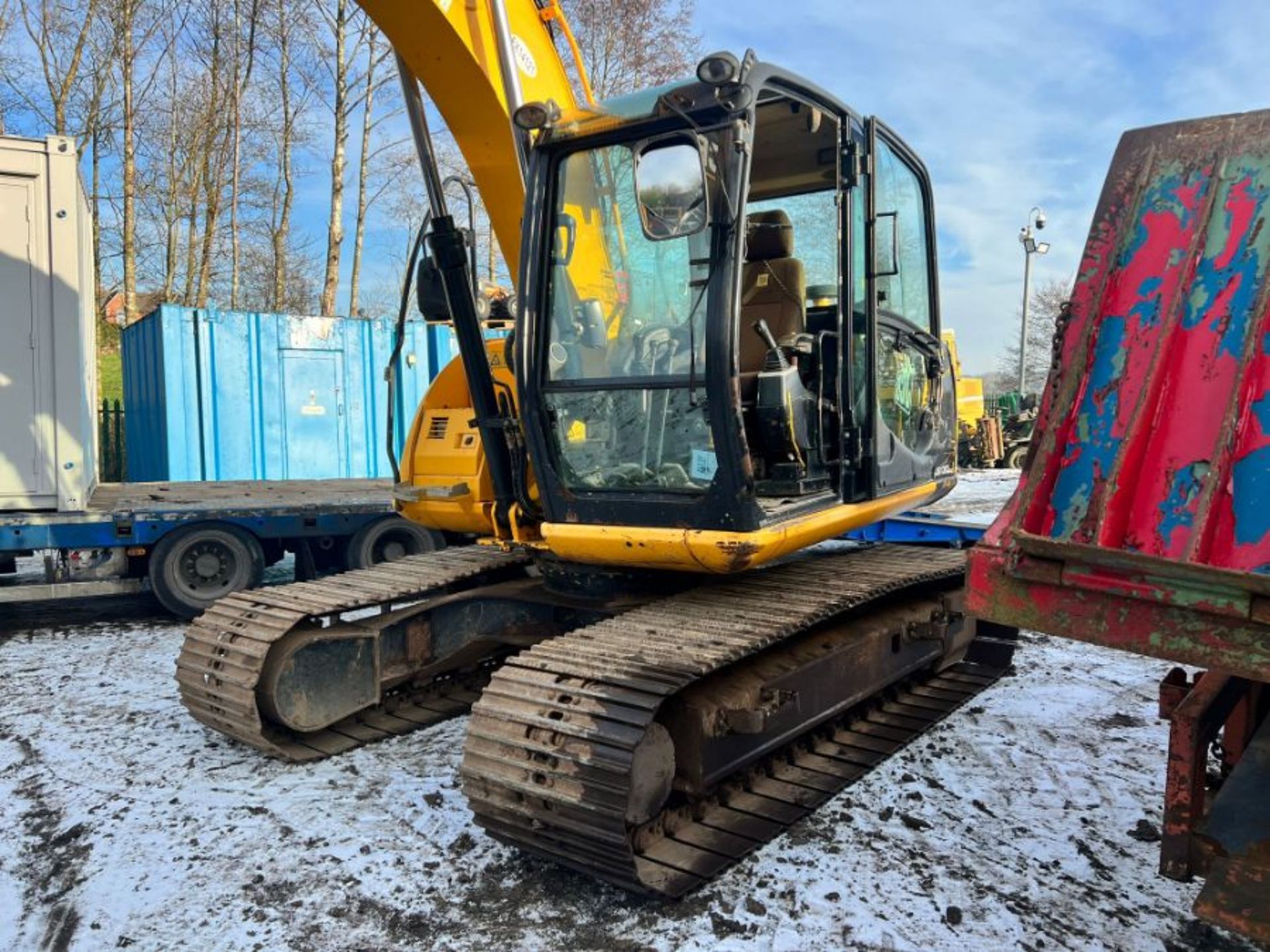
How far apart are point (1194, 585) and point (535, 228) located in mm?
2482

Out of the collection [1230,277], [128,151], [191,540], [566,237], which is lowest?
[191,540]

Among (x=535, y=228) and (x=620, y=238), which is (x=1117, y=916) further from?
(x=535, y=228)

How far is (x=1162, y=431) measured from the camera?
7.54 ft

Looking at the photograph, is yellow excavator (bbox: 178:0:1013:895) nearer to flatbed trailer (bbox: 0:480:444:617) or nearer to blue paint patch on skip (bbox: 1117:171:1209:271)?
blue paint patch on skip (bbox: 1117:171:1209:271)

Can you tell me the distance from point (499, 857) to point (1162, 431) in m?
2.42

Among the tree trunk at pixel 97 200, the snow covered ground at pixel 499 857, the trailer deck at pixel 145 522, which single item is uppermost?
the tree trunk at pixel 97 200

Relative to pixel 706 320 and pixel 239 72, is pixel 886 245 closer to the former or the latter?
pixel 706 320

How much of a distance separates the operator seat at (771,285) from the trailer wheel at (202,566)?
181 inches

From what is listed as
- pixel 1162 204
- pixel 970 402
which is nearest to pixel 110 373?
pixel 970 402

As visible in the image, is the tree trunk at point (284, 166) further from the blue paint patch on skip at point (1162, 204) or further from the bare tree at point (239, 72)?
the blue paint patch on skip at point (1162, 204)

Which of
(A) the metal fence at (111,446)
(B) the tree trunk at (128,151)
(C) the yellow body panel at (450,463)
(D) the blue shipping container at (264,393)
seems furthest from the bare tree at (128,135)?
(C) the yellow body panel at (450,463)

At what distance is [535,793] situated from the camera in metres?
2.86

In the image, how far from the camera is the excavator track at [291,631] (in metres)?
3.93

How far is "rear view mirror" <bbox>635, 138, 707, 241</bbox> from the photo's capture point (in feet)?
10.7
